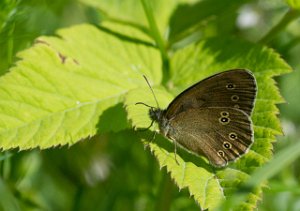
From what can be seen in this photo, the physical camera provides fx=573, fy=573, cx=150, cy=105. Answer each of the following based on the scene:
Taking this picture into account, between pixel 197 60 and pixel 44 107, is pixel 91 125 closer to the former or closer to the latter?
pixel 44 107

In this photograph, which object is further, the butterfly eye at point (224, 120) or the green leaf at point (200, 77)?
the butterfly eye at point (224, 120)

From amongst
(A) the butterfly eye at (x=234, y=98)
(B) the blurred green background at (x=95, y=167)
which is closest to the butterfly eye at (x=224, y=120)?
(A) the butterfly eye at (x=234, y=98)

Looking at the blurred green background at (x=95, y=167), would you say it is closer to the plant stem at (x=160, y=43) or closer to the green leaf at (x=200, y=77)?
the green leaf at (x=200, y=77)

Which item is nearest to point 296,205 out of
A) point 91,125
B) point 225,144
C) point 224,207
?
point 225,144

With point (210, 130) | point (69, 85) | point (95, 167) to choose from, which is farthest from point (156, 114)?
point (95, 167)

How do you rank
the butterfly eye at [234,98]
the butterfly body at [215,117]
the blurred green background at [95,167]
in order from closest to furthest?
the butterfly body at [215,117]
the butterfly eye at [234,98]
the blurred green background at [95,167]

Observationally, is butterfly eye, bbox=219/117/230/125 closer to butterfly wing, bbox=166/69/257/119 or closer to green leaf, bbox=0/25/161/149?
butterfly wing, bbox=166/69/257/119
